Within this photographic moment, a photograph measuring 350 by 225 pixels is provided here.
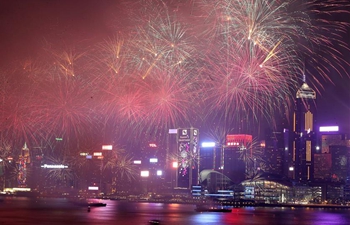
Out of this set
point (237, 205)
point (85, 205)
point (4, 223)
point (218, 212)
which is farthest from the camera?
point (237, 205)

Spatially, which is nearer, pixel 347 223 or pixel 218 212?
pixel 347 223

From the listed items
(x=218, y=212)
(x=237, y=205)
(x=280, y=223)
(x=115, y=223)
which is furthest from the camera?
(x=237, y=205)

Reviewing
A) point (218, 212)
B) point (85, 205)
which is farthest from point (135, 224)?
point (85, 205)

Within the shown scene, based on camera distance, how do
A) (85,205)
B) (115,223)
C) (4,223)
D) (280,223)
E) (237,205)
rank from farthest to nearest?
(237,205) → (85,205) → (280,223) → (115,223) → (4,223)

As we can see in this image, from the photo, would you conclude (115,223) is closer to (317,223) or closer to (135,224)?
(135,224)

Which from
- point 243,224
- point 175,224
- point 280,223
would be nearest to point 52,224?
point 175,224

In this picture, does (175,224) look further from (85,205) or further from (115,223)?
(85,205)

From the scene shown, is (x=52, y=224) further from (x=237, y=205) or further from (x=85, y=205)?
(x=237, y=205)

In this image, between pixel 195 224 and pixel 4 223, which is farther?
pixel 195 224

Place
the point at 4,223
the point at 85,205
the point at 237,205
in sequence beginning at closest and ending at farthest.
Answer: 1. the point at 4,223
2. the point at 85,205
3. the point at 237,205
